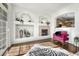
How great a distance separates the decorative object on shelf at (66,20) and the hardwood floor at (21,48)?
380 mm

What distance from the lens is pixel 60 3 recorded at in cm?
175

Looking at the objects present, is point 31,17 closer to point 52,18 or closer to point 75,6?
point 52,18

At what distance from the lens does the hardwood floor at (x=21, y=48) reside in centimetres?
175

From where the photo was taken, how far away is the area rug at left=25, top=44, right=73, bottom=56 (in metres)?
1.79

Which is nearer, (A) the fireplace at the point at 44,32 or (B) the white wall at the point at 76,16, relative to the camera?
(B) the white wall at the point at 76,16

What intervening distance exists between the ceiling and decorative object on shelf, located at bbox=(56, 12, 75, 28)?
0.18 meters

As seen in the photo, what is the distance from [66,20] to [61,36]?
0.31 metres

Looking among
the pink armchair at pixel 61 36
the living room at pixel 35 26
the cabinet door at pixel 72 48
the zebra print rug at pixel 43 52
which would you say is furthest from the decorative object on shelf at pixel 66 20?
the zebra print rug at pixel 43 52

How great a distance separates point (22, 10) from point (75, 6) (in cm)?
95

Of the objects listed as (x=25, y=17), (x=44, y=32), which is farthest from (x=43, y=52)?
(x=25, y=17)

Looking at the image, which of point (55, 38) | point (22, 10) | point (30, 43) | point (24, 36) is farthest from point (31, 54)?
point (22, 10)

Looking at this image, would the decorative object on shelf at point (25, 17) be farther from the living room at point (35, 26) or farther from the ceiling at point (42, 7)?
the ceiling at point (42, 7)

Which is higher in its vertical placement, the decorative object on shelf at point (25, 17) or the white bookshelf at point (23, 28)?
the decorative object on shelf at point (25, 17)

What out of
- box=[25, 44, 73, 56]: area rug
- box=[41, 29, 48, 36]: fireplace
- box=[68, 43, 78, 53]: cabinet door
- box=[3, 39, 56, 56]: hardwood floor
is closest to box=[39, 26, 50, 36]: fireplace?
box=[41, 29, 48, 36]: fireplace
